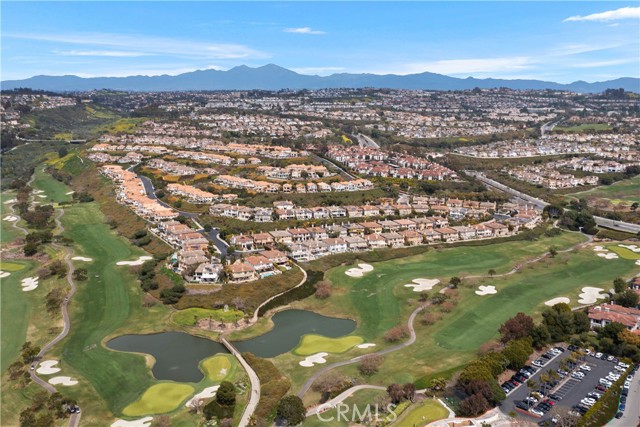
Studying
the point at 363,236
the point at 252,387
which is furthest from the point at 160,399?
the point at 363,236

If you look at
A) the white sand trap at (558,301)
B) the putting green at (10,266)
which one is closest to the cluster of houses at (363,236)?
the white sand trap at (558,301)

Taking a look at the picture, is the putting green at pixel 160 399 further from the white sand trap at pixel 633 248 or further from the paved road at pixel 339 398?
the white sand trap at pixel 633 248

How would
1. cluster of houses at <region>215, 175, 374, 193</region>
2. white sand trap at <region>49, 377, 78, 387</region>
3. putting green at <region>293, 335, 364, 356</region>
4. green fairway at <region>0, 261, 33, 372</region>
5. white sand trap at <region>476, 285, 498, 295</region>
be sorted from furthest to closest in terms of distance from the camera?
cluster of houses at <region>215, 175, 374, 193</region>
white sand trap at <region>476, 285, 498, 295</region>
green fairway at <region>0, 261, 33, 372</region>
putting green at <region>293, 335, 364, 356</region>
white sand trap at <region>49, 377, 78, 387</region>

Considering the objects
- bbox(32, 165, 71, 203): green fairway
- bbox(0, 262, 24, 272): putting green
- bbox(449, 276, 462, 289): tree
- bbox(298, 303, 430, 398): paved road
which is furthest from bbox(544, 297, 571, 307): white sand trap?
bbox(32, 165, 71, 203): green fairway

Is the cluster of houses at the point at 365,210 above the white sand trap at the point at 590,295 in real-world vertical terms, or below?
above

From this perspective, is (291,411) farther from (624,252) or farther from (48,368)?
(624,252)

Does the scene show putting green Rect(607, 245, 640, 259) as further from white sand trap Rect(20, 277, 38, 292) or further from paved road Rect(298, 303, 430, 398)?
white sand trap Rect(20, 277, 38, 292)

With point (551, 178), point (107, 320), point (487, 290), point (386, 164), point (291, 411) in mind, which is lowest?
point (107, 320)
